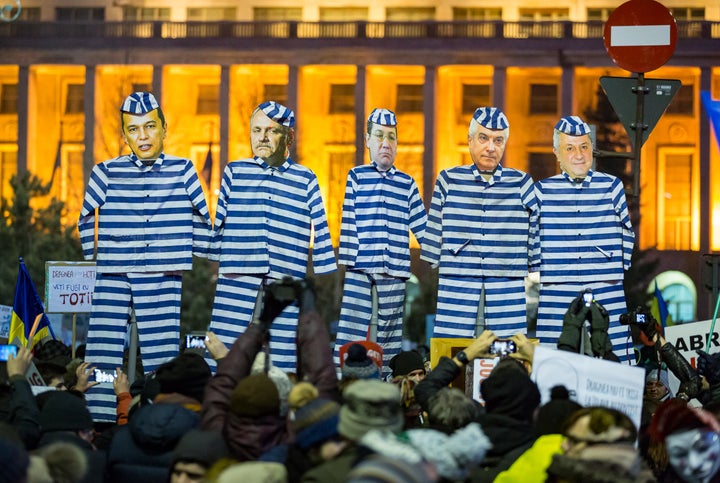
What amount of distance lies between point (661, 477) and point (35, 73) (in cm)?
6420

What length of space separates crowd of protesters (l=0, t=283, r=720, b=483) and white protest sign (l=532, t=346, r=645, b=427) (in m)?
0.21

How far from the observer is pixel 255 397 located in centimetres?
772

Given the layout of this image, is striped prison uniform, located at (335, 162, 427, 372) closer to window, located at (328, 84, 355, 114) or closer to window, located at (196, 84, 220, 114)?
window, located at (328, 84, 355, 114)

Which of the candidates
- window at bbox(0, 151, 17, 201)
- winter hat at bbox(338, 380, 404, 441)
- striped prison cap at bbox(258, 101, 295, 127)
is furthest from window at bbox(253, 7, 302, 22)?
winter hat at bbox(338, 380, 404, 441)

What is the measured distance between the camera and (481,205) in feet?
45.5

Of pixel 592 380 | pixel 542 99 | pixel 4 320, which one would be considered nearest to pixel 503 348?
pixel 592 380

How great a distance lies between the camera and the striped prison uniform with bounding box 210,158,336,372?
527 inches

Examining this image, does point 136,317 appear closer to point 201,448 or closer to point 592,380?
point 592,380

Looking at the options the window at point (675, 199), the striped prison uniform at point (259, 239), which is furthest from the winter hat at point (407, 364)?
the window at point (675, 199)

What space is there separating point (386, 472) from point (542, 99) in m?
65.2

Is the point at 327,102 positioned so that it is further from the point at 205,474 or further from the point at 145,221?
the point at 205,474

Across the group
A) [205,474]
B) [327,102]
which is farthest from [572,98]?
[205,474]

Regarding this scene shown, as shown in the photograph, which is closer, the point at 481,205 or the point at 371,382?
the point at 371,382

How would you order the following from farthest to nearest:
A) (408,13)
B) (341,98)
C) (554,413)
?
(408,13)
(341,98)
(554,413)
